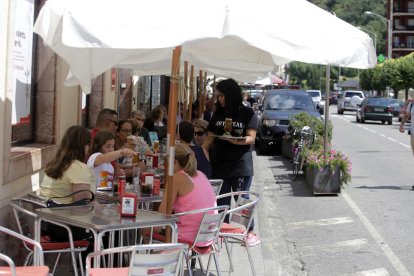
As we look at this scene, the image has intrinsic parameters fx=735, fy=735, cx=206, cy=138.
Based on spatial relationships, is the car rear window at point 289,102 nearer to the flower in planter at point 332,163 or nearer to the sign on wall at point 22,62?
the flower in planter at point 332,163

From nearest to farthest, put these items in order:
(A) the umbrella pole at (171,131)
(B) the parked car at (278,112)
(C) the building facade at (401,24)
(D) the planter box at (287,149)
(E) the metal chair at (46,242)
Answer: (E) the metal chair at (46,242)
(A) the umbrella pole at (171,131)
(D) the planter box at (287,149)
(B) the parked car at (278,112)
(C) the building facade at (401,24)

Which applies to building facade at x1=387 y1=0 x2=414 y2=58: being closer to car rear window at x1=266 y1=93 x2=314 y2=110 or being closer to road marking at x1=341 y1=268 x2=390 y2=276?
car rear window at x1=266 y1=93 x2=314 y2=110

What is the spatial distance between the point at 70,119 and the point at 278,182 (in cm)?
621

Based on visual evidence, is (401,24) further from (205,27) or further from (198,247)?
(205,27)

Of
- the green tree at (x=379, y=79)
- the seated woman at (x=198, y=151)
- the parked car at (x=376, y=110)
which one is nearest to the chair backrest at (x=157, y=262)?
the seated woman at (x=198, y=151)

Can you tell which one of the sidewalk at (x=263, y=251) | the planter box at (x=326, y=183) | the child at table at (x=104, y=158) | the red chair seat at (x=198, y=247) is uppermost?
the child at table at (x=104, y=158)

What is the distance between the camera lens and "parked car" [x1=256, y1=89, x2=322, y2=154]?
66.4 ft

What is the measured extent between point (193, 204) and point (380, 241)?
380 centimetres

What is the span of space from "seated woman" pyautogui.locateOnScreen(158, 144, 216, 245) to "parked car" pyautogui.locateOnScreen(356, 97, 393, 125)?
119 ft

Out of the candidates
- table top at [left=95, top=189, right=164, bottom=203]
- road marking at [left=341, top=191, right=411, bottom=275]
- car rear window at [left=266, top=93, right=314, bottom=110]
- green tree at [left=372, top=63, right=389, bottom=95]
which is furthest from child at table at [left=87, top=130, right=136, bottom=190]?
green tree at [left=372, top=63, right=389, bottom=95]

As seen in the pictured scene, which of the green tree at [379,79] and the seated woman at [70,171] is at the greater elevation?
the green tree at [379,79]

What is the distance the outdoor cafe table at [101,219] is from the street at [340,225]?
245cm

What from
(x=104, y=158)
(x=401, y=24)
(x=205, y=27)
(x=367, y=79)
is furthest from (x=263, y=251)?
(x=401, y=24)

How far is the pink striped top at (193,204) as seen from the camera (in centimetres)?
585
